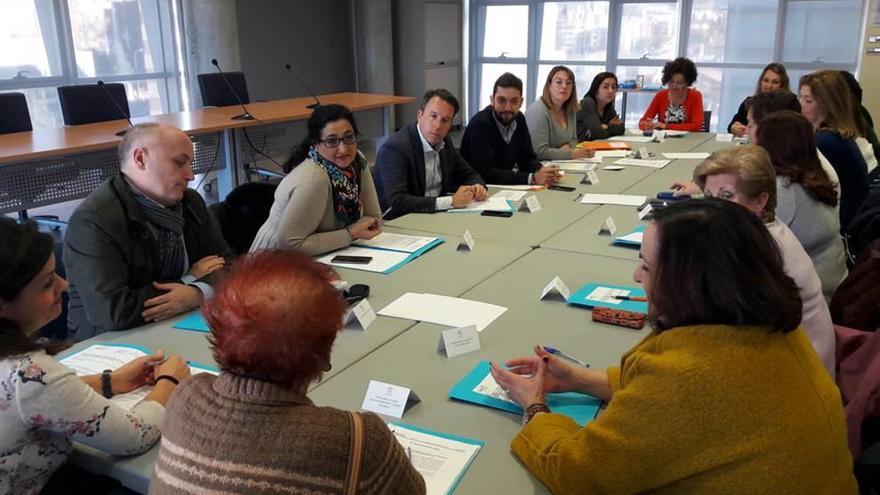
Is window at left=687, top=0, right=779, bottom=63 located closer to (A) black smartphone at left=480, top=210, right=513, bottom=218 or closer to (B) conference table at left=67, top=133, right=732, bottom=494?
(B) conference table at left=67, top=133, right=732, bottom=494

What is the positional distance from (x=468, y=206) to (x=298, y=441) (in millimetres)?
2564

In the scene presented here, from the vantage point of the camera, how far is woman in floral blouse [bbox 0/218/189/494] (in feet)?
4.05

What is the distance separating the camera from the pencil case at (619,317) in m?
1.93

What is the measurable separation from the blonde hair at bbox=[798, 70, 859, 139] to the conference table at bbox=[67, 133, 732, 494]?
4.99 ft

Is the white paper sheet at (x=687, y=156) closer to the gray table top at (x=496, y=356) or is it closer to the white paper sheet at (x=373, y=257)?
the gray table top at (x=496, y=356)

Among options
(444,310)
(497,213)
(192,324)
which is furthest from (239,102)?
(444,310)

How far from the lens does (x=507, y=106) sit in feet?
14.0

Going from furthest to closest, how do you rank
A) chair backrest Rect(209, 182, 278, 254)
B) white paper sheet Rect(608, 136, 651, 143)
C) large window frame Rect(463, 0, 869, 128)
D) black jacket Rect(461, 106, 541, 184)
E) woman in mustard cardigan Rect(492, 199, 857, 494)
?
large window frame Rect(463, 0, 869, 128) → white paper sheet Rect(608, 136, 651, 143) → black jacket Rect(461, 106, 541, 184) → chair backrest Rect(209, 182, 278, 254) → woman in mustard cardigan Rect(492, 199, 857, 494)

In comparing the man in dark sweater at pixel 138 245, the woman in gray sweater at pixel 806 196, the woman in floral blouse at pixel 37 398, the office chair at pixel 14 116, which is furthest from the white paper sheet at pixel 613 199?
the office chair at pixel 14 116

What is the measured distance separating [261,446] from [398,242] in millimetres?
1914

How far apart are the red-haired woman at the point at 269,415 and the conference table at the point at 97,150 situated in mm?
3514

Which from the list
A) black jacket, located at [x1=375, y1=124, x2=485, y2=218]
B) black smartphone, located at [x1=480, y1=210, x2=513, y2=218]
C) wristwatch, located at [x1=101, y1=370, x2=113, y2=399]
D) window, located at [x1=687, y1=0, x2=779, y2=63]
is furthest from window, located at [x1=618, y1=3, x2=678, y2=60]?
wristwatch, located at [x1=101, y1=370, x2=113, y2=399]

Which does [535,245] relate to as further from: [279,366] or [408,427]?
[279,366]

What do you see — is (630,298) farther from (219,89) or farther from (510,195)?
(219,89)
